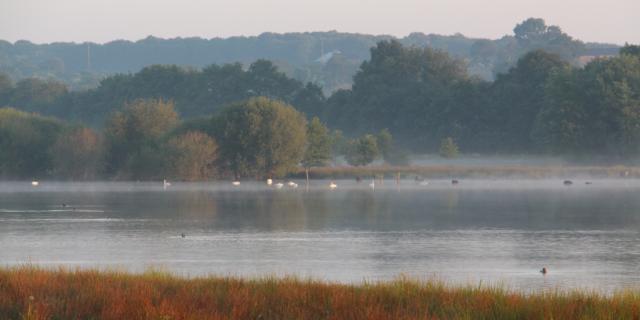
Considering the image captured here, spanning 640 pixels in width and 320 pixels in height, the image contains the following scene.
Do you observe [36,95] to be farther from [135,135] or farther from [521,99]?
[521,99]

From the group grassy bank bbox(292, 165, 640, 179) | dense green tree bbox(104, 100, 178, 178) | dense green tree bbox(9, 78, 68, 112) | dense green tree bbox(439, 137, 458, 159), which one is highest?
dense green tree bbox(9, 78, 68, 112)

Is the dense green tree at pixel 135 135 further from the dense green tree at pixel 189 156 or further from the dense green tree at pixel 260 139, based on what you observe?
the dense green tree at pixel 260 139

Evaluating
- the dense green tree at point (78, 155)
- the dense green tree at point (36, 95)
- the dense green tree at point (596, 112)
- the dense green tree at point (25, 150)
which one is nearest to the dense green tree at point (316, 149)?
the dense green tree at point (78, 155)

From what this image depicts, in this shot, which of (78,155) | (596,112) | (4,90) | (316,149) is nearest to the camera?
(78,155)

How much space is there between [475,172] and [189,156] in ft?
86.7

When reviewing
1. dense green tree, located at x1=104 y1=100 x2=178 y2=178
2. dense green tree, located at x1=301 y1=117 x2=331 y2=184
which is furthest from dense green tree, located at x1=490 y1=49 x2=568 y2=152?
dense green tree, located at x1=104 y1=100 x2=178 y2=178

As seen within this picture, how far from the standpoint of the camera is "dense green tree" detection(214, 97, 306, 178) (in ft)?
303

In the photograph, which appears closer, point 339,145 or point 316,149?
point 316,149

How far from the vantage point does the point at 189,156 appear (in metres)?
89.2

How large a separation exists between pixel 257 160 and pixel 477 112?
110 feet

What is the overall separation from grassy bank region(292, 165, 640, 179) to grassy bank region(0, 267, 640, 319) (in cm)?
7801

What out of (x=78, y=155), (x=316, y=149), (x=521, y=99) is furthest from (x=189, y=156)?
(x=521, y=99)

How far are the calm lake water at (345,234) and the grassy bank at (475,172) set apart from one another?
24.4 meters

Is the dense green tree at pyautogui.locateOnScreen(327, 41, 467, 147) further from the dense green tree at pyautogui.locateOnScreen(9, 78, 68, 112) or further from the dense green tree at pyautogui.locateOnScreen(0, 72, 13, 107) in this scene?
the dense green tree at pyautogui.locateOnScreen(0, 72, 13, 107)
